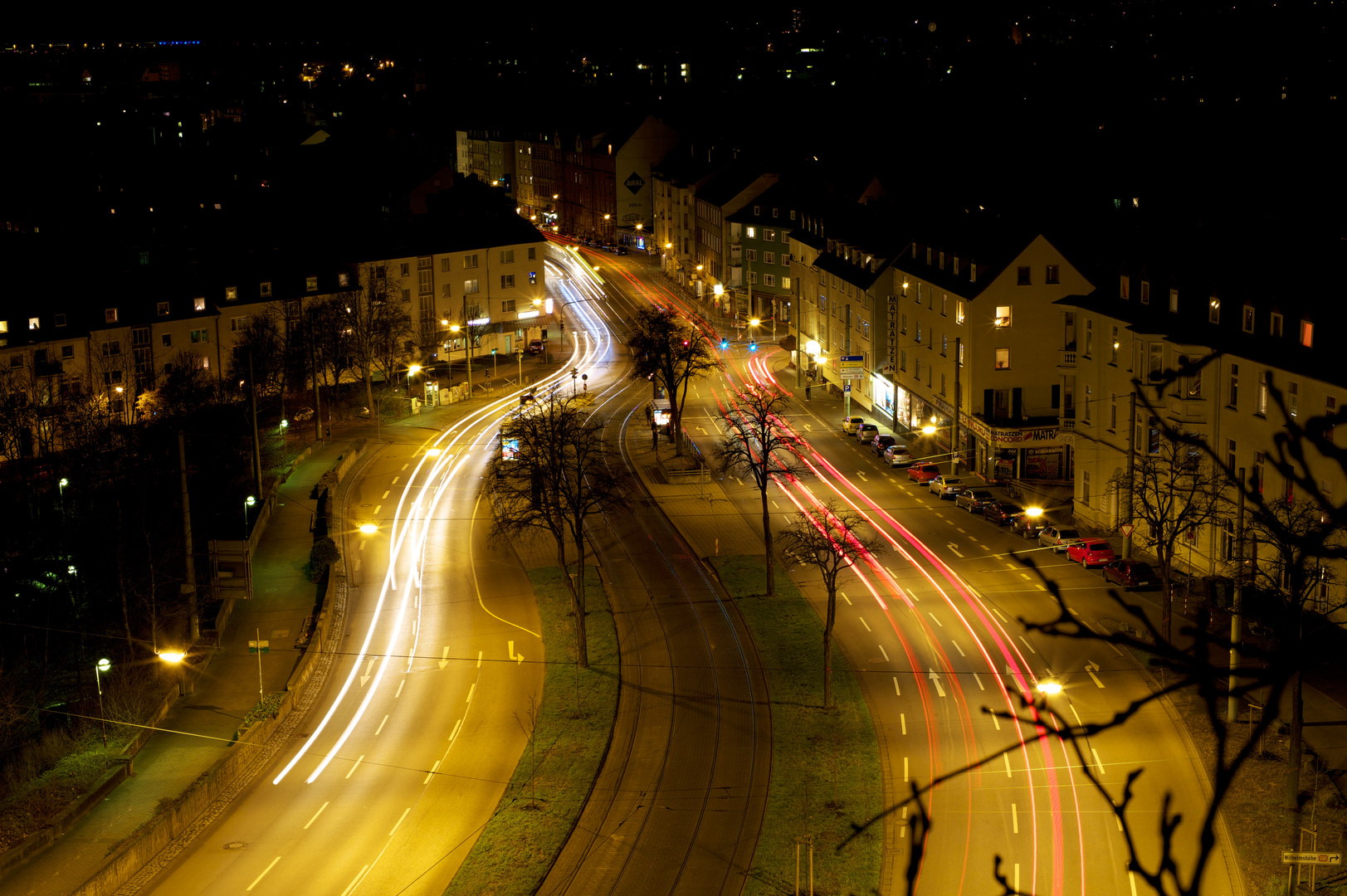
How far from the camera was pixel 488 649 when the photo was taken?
1857 inches

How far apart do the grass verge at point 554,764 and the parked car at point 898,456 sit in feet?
78.7

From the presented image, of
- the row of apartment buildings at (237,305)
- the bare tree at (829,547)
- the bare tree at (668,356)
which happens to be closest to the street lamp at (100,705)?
the bare tree at (829,547)

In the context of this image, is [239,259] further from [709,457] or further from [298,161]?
[298,161]

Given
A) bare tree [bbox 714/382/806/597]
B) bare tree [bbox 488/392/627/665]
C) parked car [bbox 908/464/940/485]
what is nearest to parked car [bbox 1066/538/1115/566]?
bare tree [bbox 714/382/806/597]

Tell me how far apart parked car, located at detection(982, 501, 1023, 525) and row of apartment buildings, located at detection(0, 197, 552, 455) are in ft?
136

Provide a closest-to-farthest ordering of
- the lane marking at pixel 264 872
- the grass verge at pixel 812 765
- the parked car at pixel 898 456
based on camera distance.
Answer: the grass verge at pixel 812 765, the lane marking at pixel 264 872, the parked car at pixel 898 456

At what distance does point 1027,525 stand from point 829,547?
55.5 feet

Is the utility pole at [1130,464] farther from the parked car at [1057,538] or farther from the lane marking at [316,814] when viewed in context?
the lane marking at [316,814]

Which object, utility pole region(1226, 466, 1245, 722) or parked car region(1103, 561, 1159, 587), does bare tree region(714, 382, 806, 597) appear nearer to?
parked car region(1103, 561, 1159, 587)

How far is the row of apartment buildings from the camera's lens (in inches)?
2832

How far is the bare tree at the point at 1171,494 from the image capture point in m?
45.2

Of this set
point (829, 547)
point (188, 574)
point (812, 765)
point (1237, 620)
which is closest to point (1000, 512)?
point (829, 547)

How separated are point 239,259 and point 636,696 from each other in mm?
54254

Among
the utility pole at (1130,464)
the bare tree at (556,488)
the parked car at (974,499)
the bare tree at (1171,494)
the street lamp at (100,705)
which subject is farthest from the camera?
the parked car at (974,499)
